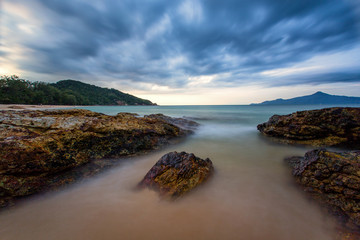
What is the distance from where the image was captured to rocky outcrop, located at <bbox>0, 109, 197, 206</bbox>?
3.04 metres

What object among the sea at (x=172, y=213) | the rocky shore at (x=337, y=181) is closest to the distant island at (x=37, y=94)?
the sea at (x=172, y=213)

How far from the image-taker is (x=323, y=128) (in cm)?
686

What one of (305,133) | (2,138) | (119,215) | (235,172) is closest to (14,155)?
(2,138)

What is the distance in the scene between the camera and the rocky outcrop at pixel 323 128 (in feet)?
20.9

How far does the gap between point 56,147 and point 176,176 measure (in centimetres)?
350

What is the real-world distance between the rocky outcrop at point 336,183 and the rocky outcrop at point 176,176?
7.88ft

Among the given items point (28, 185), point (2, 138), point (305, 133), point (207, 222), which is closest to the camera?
point (207, 222)

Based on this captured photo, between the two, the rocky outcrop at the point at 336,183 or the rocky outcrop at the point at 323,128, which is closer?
the rocky outcrop at the point at 336,183

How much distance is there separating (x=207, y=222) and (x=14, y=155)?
4.47 metres

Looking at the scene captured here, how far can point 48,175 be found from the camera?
344cm

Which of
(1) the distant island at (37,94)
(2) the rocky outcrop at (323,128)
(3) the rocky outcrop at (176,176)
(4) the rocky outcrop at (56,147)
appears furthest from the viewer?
(1) the distant island at (37,94)

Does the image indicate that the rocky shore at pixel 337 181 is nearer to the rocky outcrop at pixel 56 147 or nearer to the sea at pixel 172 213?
the sea at pixel 172 213

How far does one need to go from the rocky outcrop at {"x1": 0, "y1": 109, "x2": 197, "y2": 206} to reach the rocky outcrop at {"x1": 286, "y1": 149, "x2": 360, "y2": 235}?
5231 mm

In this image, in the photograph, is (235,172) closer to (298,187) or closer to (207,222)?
(298,187)
